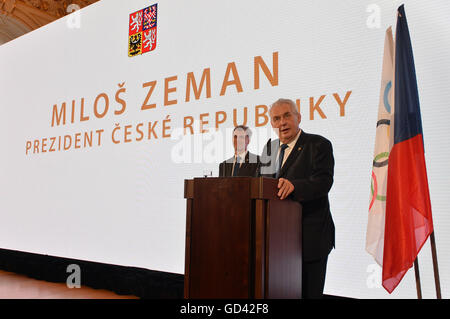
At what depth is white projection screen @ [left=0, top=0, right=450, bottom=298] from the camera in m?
2.61

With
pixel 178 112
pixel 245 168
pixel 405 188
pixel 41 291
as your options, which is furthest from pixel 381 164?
pixel 41 291

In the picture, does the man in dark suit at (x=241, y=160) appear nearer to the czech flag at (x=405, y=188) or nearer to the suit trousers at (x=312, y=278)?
the suit trousers at (x=312, y=278)

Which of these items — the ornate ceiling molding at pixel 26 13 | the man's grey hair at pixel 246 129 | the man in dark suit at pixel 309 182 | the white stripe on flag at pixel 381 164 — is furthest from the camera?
the ornate ceiling molding at pixel 26 13

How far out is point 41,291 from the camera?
4.40m

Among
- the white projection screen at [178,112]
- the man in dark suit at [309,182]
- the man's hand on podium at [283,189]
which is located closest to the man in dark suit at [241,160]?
the white projection screen at [178,112]

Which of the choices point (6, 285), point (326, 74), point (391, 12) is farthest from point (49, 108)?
point (391, 12)

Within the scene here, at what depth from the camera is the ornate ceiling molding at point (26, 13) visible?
786 cm

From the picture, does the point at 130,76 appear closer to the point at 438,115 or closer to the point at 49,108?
the point at 49,108

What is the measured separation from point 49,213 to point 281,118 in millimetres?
3675

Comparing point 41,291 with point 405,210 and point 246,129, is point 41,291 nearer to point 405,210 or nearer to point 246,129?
point 246,129

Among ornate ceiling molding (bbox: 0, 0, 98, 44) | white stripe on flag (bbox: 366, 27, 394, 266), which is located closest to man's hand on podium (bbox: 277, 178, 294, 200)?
white stripe on flag (bbox: 366, 27, 394, 266)

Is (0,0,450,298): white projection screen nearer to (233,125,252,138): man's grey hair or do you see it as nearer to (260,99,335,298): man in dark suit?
(233,125,252,138): man's grey hair

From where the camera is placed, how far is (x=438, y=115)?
2.43m

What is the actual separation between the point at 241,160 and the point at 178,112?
44.6 inches
